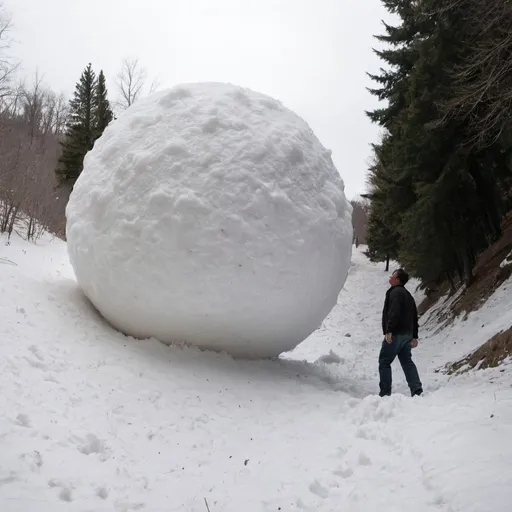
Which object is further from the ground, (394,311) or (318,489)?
(394,311)

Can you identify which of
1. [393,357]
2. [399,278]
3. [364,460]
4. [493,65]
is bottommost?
[364,460]

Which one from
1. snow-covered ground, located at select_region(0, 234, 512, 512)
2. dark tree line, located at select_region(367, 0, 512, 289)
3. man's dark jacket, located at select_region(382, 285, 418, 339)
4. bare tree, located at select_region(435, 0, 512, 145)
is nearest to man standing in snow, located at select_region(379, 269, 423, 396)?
man's dark jacket, located at select_region(382, 285, 418, 339)

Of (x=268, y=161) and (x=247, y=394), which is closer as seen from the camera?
(x=247, y=394)

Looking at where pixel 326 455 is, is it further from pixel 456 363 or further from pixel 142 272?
pixel 456 363

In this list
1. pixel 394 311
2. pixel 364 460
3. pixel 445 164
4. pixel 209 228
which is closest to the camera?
pixel 364 460

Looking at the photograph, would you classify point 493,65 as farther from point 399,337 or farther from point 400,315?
point 399,337

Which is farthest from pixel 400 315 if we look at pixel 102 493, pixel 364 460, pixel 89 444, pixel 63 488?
pixel 63 488

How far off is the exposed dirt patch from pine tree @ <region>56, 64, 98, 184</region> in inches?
868

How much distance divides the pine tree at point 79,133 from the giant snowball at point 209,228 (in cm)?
1995

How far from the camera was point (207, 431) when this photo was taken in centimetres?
405

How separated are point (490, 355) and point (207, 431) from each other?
13.0ft

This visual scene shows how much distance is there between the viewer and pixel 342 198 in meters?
6.23

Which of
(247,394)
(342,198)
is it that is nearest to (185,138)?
(342,198)

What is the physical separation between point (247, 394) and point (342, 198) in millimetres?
3015
